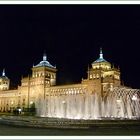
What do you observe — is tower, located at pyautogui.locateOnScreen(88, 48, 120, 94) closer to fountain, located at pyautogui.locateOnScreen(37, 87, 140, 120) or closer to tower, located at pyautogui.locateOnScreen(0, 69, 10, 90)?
fountain, located at pyautogui.locateOnScreen(37, 87, 140, 120)

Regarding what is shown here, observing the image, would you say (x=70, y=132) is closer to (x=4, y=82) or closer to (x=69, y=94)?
(x=69, y=94)

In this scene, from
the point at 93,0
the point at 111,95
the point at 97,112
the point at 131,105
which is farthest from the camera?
the point at 111,95

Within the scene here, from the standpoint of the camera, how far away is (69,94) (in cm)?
5791

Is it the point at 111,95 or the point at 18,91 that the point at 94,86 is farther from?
the point at 18,91

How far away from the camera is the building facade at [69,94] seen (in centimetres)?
3559

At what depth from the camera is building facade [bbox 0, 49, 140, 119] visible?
117 ft

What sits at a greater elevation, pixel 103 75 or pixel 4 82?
pixel 4 82

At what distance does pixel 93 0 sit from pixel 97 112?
72.8 feet

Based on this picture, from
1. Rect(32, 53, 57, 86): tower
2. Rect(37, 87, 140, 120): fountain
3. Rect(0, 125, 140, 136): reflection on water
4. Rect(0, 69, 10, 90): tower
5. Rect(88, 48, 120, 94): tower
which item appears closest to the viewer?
Rect(0, 125, 140, 136): reflection on water

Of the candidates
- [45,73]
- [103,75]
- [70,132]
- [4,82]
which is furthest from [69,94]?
[70,132]

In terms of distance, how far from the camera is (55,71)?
73.8 m

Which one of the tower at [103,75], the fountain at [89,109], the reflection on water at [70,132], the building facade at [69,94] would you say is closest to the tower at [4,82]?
the building facade at [69,94]

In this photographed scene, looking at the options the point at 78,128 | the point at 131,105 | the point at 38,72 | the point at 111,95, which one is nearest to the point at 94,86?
→ the point at 111,95

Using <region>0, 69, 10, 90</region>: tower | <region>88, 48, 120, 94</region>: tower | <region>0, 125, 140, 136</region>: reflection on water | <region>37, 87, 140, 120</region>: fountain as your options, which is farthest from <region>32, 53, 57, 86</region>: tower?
<region>0, 125, 140, 136</region>: reflection on water
